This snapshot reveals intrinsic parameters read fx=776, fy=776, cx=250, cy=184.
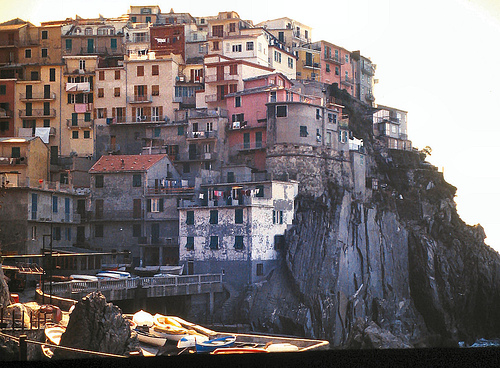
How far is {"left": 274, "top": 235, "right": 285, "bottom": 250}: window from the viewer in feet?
92.8

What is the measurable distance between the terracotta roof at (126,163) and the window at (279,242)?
632 cm

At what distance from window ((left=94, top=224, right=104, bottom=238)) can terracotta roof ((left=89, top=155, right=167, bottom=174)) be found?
89.2 inches

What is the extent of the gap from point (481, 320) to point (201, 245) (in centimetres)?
1440

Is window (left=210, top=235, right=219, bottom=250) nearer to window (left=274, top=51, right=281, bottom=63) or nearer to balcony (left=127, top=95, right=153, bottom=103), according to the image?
balcony (left=127, top=95, right=153, bottom=103)

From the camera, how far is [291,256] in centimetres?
2797

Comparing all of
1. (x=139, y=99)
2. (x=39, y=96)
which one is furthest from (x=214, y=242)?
(x=39, y=96)

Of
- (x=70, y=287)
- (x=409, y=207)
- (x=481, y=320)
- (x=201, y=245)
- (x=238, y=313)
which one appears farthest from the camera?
(x=409, y=207)

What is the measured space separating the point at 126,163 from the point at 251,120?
5.87 meters

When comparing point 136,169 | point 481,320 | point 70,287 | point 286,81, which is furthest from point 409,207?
point 70,287

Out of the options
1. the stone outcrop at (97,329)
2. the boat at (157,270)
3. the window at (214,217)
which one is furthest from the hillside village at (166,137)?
the stone outcrop at (97,329)

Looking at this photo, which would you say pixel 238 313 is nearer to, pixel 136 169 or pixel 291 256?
pixel 291 256

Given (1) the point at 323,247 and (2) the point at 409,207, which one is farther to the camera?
(2) the point at 409,207

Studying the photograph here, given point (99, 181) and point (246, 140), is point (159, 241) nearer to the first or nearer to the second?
Result: point (99, 181)

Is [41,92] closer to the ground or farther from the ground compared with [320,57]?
closer to the ground
